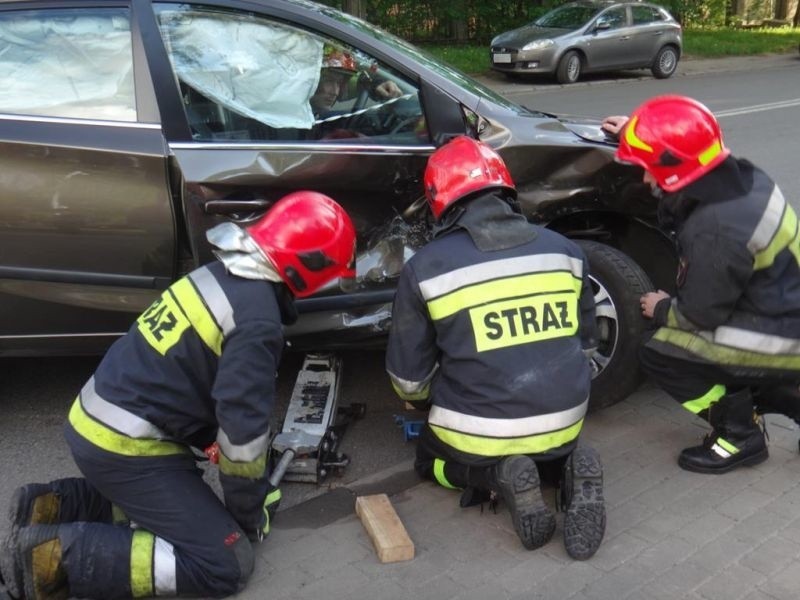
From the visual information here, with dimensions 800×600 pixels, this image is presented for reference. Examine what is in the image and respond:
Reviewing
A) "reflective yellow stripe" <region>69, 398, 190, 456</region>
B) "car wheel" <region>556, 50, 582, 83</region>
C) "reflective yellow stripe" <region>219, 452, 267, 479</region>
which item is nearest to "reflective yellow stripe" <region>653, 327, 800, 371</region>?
"reflective yellow stripe" <region>219, 452, 267, 479</region>

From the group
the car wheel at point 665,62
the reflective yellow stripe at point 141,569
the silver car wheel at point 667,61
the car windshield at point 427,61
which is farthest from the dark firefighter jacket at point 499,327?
the silver car wheel at point 667,61

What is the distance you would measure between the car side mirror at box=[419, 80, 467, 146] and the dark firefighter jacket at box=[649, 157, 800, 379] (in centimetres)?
90

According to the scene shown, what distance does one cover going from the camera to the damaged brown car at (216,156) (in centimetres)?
336

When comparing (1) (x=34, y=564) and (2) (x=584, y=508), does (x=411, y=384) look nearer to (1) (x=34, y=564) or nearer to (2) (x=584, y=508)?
(2) (x=584, y=508)

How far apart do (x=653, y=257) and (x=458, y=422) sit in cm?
161

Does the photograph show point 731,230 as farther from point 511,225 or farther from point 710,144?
point 511,225

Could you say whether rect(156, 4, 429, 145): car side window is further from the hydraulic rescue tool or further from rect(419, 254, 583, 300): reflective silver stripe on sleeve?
the hydraulic rescue tool

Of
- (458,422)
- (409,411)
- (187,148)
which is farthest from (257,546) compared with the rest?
(187,148)

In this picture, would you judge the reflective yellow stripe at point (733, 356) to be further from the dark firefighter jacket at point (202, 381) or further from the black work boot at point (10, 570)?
the black work boot at point (10, 570)

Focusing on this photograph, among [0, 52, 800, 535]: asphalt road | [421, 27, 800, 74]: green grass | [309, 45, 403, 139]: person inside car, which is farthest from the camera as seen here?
[421, 27, 800, 74]: green grass

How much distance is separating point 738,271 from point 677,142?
1.66 ft

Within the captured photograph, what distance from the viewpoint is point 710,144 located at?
10.2ft

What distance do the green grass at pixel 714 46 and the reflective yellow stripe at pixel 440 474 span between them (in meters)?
14.9

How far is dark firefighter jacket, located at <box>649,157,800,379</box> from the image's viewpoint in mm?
3082
